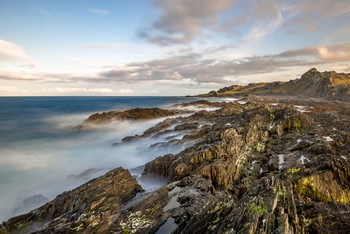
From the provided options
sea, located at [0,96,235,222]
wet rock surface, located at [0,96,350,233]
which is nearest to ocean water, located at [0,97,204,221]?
sea, located at [0,96,235,222]

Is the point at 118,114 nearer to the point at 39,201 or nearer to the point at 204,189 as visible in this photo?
the point at 39,201

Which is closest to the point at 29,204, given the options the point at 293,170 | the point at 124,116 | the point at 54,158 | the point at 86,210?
the point at 86,210

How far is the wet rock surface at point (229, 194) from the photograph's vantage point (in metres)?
8.30

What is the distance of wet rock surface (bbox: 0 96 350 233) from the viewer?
830 centimetres

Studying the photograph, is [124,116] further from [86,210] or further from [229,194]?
[229,194]

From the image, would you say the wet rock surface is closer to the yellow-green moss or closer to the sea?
the yellow-green moss

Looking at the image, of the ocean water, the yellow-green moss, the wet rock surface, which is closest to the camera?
the wet rock surface

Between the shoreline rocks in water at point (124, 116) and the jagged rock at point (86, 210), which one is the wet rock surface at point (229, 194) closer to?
the jagged rock at point (86, 210)

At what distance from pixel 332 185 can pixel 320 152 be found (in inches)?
181

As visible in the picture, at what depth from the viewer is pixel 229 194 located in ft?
41.4

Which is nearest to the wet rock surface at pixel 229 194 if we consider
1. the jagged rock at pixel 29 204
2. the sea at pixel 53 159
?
the jagged rock at pixel 29 204

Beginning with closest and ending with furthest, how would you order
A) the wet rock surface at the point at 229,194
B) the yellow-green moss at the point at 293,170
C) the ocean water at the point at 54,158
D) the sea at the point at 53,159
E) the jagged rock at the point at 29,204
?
the wet rock surface at the point at 229,194 → the yellow-green moss at the point at 293,170 → the jagged rock at the point at 29,204 → the sea at the point at 53,159 → the ocean water at the point at 54,158

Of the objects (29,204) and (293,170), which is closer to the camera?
(293,170)

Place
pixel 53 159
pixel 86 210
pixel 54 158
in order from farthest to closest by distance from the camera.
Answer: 1. pixel 54 158
2. pixel 53 159
3. pixel 86 210
